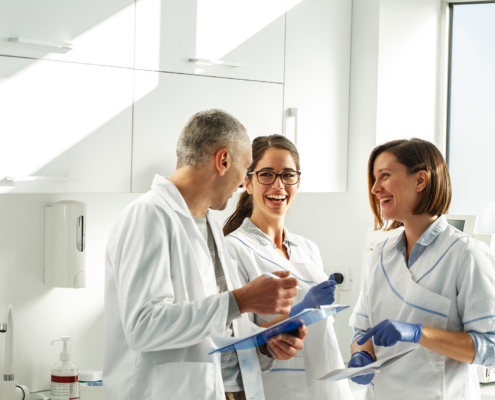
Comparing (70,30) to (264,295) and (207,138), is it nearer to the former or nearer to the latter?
(207,138)

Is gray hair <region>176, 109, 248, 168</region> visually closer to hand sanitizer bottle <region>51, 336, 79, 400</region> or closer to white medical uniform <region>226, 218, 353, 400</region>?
white medical uniform <region>226, 218, 353, 400</region>

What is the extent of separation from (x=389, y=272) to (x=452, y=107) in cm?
132

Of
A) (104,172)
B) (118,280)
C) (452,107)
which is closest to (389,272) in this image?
(118,280)

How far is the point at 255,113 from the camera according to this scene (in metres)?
2.07

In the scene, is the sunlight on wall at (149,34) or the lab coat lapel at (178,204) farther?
the sunlight on wall at (149,34)

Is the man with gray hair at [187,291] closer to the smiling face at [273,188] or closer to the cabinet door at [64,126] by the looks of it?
the smiling face at [273,188]

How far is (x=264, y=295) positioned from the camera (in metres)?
1.14

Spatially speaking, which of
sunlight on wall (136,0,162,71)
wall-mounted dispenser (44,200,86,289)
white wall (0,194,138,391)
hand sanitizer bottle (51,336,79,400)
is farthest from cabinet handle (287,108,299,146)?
hand sanitizer bottle (51,336,79,400)

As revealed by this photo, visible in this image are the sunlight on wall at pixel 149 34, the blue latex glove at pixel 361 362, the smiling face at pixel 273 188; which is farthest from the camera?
the sunlight on wall at pixel 149 34

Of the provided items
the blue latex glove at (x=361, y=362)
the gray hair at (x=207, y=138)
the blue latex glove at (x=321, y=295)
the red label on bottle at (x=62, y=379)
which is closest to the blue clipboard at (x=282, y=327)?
the blue latex glove at (x=321, y=295)

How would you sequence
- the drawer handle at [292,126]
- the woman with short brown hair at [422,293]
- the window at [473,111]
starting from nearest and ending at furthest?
the woman with short brown hair at [422,293] → the drawer handle at [292,126] → the window at [473,111]

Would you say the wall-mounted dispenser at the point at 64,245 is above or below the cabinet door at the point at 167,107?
below

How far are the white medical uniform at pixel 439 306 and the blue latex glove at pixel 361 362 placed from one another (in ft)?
0.10

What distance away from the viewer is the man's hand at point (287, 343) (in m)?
1.37
